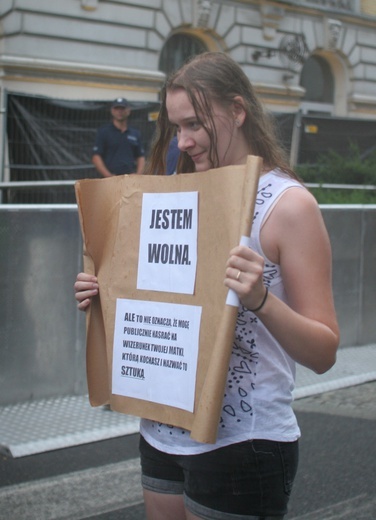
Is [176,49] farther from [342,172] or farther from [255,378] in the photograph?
[255,378]

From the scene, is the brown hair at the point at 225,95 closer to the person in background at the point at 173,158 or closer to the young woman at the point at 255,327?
the young woman at the point at 255,327

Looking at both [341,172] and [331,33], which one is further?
[331,33]

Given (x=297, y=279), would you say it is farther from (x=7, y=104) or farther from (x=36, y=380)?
(x=7, y=104)

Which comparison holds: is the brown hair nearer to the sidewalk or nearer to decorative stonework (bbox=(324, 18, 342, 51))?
the sidewalk

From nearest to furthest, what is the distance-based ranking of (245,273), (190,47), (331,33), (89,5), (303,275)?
1. (245,273)
2. (303,275)
3. (89,5)
4. (190,47)
5. (331,33)

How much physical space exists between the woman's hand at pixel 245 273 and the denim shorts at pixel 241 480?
0.41 m

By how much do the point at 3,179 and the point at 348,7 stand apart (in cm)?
1696

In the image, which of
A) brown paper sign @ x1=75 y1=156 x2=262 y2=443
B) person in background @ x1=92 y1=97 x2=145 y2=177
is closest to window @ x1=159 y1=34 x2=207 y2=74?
person in background @ x1=92 y1=97 x2=145 y2=177

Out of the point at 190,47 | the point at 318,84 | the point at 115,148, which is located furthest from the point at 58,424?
the point at 318,84

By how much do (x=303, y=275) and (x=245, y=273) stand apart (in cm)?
A: 21

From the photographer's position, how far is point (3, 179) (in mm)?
11359

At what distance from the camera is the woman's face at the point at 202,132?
7.18 ft

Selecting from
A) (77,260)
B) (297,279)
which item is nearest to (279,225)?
(297,279)

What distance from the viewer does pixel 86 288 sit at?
2.36 m
